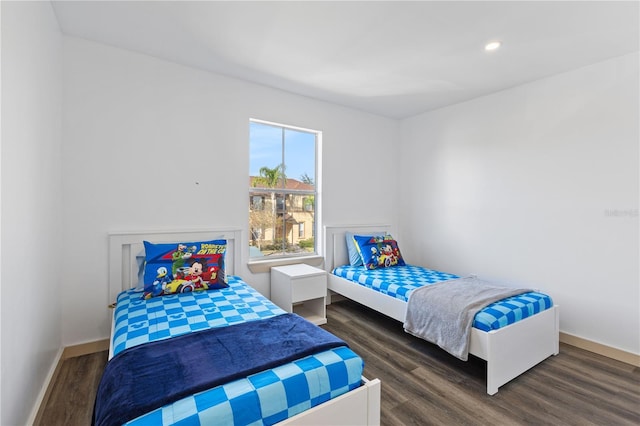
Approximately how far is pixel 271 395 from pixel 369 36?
2.37 metres

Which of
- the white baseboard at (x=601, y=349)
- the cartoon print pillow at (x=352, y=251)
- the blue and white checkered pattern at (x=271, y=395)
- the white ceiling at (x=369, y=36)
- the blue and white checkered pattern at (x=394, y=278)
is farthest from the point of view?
the cartoon print pillow at (x=352, y=251)

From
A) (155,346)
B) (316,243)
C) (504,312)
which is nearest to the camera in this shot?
(155,346)

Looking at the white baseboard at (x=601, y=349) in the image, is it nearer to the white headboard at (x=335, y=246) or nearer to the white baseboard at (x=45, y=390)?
the white headboard at (x=335, y=246)

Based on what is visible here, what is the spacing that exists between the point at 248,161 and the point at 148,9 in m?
1.44

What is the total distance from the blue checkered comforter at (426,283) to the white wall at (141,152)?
1.05 m

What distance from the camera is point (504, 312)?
2168mm

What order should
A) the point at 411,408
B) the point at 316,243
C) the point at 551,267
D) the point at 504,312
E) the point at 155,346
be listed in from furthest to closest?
the point at 316,243, the point at 551,267, the point at 504,312, the point at 411,408, the point at 155,346

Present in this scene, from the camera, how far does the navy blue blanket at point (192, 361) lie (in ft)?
3.69

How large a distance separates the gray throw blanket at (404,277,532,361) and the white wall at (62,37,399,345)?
1575 mm

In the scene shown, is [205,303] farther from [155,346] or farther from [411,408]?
[411,408]

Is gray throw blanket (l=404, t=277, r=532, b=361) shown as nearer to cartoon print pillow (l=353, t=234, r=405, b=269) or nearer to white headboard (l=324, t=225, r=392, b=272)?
cartoon print pillow (l=353, t=234, r=405, b=269)

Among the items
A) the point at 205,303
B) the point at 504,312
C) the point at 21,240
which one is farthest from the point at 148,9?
the point at 504,312

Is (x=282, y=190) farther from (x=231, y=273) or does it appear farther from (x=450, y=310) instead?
(x=450, y=310)

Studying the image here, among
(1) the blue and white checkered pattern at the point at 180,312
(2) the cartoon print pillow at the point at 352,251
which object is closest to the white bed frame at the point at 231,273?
(1) the blue and white checkered pattern at the point at 180,312
